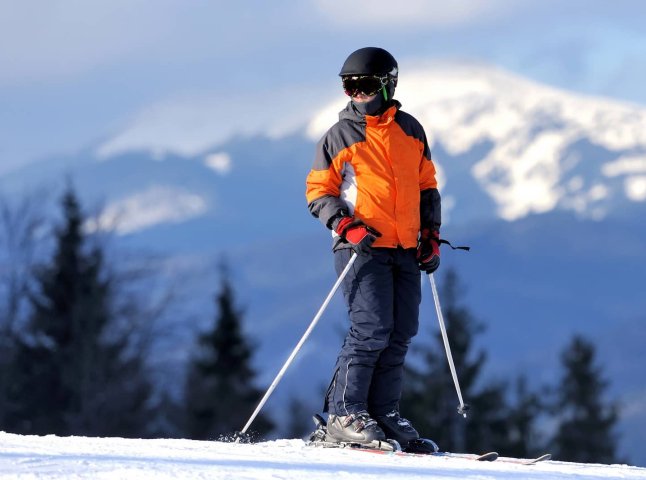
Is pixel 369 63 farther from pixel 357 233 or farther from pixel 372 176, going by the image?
pixel 357 233

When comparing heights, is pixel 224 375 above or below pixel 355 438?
above

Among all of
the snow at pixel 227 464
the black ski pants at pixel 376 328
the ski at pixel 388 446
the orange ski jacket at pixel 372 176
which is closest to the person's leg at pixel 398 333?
the black ski pants at pixel 376 328

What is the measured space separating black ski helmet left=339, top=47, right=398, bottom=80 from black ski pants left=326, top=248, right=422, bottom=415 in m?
0.91

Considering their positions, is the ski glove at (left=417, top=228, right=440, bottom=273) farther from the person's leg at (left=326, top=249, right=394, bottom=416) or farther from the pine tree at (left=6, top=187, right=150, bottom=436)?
the pine tree at (left=6, top=187, right=150, bottom=436)

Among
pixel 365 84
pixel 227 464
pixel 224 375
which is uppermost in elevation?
pixel 365 84

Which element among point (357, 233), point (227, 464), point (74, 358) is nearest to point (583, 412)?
point (74, 358)

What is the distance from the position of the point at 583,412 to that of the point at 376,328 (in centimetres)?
4251

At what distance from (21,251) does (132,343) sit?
388 centimetres

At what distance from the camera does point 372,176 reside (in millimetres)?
6492

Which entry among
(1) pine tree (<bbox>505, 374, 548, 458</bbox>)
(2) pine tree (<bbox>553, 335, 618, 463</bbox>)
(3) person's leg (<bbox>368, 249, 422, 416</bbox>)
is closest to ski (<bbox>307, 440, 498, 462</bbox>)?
(3) person's leg (<bbox>368, 249, 422, 416</bbox>)

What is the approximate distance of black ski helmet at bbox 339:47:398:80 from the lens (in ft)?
21.7

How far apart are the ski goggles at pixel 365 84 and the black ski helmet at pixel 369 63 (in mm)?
28

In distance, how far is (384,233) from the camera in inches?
256

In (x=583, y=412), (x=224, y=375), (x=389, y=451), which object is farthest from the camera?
(x=583, y=412)
